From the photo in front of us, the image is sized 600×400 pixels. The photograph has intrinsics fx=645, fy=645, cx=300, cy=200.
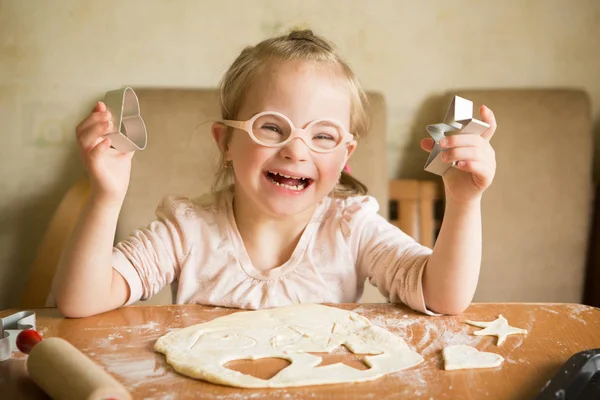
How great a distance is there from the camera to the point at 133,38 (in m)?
2.08

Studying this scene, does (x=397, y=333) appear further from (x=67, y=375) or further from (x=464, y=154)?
(x=67, y=375)

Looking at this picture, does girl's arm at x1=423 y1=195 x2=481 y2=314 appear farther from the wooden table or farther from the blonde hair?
the blonde hair

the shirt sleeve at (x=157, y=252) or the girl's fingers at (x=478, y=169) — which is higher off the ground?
the girl's fingers at (x=478, y=169)

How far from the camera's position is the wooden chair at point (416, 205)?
2.12 m

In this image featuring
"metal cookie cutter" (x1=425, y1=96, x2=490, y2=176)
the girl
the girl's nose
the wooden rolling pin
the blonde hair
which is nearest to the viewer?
the wooden rolling pin

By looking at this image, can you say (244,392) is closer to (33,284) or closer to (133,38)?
(33,284)

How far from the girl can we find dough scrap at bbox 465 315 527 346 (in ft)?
0.21

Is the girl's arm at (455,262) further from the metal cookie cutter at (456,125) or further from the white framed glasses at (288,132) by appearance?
the white framed glasses at (288,132)

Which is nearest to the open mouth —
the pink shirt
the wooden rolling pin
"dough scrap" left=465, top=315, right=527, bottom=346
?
the pink shirt

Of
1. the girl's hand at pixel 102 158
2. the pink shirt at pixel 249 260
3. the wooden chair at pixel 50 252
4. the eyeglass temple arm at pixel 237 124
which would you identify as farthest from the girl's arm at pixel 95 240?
the wooden chair at pixel 50 252

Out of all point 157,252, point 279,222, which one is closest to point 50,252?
point 157,252

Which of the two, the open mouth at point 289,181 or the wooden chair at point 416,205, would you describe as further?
the wooden chair at point 416,205

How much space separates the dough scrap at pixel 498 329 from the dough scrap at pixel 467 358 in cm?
6

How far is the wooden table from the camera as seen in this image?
0.75 meters
